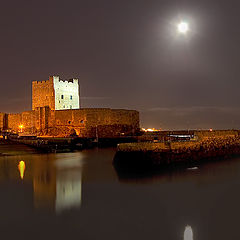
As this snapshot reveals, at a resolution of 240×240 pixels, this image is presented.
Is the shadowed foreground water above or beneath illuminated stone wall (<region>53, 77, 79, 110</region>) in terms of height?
beneath

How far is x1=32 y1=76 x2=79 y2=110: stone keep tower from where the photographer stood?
30.3 meters

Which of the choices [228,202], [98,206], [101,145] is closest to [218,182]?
[228,202]

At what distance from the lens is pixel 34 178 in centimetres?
1013

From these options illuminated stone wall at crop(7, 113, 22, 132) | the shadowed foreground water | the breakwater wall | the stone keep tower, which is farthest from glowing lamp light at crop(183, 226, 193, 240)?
illuminated stone wall at crop(7, 113, 22, 132)

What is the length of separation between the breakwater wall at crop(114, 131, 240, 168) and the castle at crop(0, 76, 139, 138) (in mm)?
12676

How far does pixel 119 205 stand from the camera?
685cm

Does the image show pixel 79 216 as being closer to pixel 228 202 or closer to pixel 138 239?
pixel 138 239

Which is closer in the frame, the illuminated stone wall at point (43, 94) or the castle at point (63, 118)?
the castle at point (63, 118)

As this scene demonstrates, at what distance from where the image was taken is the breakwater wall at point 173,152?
1107 cm

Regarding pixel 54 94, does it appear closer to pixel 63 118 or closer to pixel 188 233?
pixel 63 118

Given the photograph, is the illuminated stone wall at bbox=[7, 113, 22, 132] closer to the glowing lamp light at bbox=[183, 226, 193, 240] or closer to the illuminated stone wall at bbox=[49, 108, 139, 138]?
the illuminated stone wall at bbox=[49, 108, 139, 138]

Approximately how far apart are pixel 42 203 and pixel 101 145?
18.2m

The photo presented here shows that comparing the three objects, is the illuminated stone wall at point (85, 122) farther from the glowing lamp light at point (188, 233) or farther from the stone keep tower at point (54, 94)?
the glowing lamp light at point (188, 233)

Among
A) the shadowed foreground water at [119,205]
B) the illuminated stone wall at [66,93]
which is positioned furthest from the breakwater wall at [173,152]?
the illuminated stone wall at [66,93]
